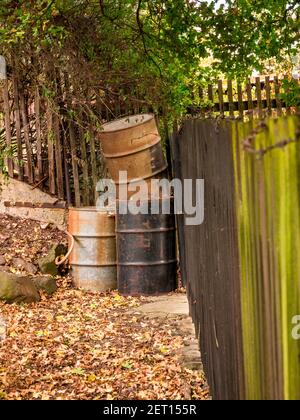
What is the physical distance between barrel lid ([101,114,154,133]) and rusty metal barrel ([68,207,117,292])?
3.42ft

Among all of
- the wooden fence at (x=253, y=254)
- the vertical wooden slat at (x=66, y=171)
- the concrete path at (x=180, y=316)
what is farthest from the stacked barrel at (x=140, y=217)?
the wooden fence at (x=253, y=254)

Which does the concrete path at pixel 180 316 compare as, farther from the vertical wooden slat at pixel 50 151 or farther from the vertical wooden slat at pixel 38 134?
the vertical wooden slat at pixel 38 134

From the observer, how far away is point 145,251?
26.9ft

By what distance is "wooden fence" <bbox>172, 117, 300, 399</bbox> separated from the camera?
5.99 ft

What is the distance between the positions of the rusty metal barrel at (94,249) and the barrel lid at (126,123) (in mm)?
1043

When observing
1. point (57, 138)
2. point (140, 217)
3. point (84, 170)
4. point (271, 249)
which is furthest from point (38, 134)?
point (271, 249)

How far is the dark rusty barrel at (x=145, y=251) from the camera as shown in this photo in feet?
26.8

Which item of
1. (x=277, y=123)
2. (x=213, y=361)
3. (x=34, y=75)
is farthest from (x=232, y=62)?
(x=277, y=123)

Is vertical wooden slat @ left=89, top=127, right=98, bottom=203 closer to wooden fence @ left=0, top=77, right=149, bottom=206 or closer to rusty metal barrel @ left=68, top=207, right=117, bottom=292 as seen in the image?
wooden fence @ left=0, top=77, right=149, bottom=206

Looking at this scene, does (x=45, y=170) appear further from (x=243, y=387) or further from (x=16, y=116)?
(x=243, y=387)

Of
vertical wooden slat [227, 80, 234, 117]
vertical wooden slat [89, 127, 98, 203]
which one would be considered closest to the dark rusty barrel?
vertical wooden slat [89, 127, 98, 203]

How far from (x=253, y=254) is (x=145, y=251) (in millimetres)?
5923

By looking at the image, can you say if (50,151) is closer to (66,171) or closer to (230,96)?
(66,171)
